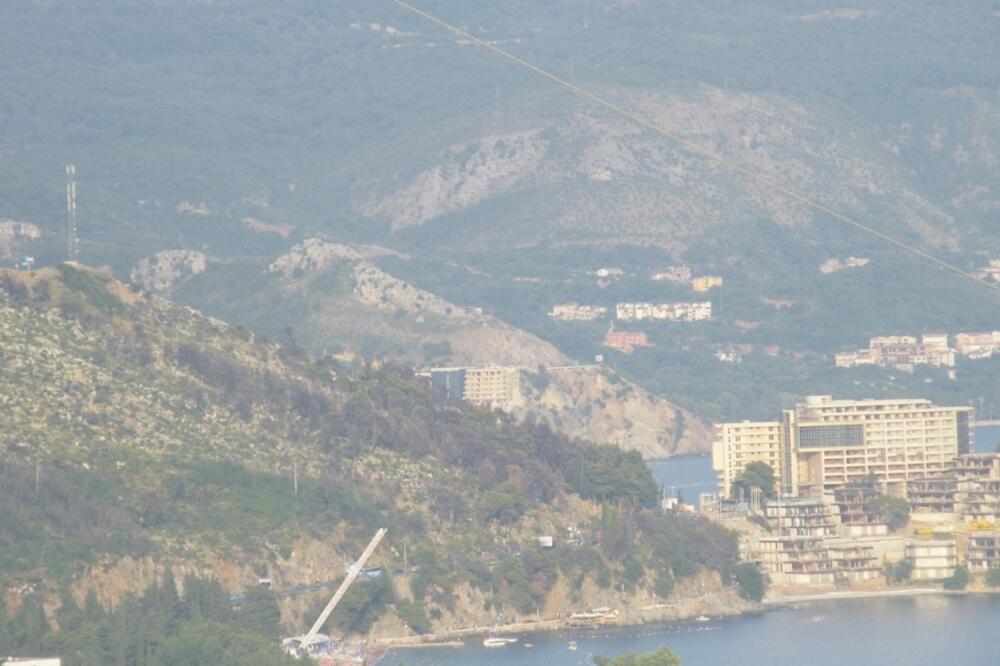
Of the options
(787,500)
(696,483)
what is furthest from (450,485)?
(696,483)

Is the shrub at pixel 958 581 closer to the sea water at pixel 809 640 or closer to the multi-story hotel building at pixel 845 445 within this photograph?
the sea water at pixel 809 640

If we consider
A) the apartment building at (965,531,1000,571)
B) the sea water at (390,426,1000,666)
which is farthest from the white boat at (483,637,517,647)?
the apartment building at (965,531,1000,571)

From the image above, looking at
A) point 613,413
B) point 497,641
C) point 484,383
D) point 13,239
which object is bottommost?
point 497,641

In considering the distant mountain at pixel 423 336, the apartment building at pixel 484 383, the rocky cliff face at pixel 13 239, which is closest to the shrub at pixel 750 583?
the apartment building at pixel 484 383

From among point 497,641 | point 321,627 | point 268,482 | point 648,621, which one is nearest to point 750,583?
point 648,621

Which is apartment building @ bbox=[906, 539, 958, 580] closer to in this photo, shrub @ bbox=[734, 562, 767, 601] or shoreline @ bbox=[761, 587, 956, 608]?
shoreline @ bbox=[761, 587, 956, 608]

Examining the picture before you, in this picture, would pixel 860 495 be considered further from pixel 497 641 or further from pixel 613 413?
pixel 613 413
